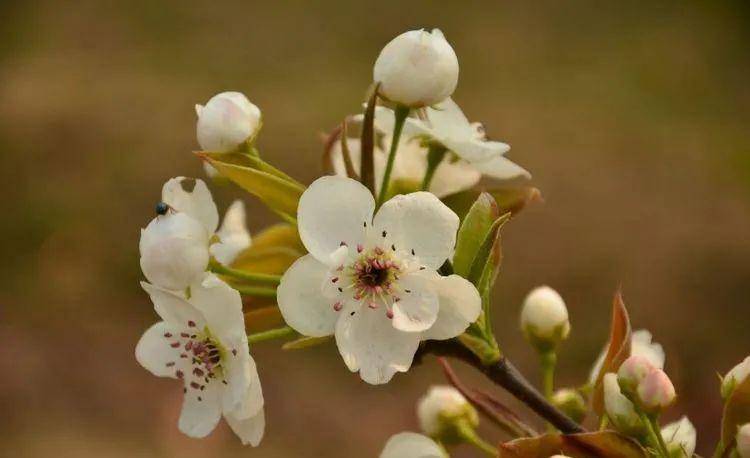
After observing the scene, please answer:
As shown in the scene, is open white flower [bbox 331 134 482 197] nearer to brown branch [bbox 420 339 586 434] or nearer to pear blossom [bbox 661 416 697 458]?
brown branch [bbox 420 339 586 434]

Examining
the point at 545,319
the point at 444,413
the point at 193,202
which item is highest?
the point at 193,202

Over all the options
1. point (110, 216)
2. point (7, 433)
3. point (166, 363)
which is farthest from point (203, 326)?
point (110, 216)

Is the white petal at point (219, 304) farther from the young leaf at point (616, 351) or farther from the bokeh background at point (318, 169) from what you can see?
the bokeh background at point (318, 169)

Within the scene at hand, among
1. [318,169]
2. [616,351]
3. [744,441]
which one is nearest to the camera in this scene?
[744,441]

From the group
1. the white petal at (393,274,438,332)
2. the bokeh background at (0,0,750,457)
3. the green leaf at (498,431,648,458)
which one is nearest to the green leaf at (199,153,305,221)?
the white petal at (393,274,438,332)

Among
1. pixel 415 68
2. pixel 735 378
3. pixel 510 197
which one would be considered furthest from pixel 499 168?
pixel 735 378

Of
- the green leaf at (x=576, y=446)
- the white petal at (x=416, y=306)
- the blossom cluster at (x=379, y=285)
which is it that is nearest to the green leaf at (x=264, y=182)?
the blossom cluster at (x=379, y=285)

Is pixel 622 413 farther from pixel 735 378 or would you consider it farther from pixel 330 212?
pixel 330 212

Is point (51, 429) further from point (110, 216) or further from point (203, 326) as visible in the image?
point (203, 326)
